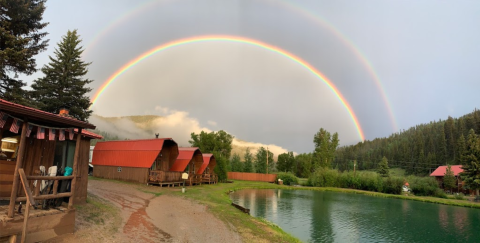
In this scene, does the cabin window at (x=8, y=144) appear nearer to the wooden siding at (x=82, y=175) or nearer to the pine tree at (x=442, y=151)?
the wooden siding at (x=82, y=175)

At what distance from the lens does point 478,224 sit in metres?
24.4

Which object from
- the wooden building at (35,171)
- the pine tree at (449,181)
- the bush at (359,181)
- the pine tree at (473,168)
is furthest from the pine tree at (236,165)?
the wooden building at (35,171)

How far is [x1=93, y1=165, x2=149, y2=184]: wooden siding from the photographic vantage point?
30.6 m

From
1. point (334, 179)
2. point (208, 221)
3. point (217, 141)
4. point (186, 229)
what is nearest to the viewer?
point (186, 229)

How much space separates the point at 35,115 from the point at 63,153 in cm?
609

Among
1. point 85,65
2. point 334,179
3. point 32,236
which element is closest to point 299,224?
point 32,236

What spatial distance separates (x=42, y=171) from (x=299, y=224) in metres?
16.0

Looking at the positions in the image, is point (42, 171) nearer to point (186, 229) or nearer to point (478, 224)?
point (186, 229)

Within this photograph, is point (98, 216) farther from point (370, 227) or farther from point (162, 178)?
point (370, 227)

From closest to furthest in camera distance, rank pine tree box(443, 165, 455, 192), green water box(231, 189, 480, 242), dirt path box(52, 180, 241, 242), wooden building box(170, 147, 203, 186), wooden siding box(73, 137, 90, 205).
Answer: dirt path box(52, 180, 241, 242), wooden siding box(73, 137, 90, 205), green water box(231, 189, 480, 242), wooden building box(170, 147, 203, 186), pine tree box(443, 165, 455, 192)

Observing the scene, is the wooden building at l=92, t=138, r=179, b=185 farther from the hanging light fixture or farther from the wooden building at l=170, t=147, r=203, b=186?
the hanging light fixture

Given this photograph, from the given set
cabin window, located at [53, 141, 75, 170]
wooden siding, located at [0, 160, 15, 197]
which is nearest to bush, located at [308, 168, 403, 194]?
cabin window, located at [53, 141, 75, 170]

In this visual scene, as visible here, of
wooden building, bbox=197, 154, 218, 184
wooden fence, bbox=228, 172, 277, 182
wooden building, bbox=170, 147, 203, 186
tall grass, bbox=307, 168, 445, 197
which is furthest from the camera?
wooden fence, bbox=228, 172, 277, 182

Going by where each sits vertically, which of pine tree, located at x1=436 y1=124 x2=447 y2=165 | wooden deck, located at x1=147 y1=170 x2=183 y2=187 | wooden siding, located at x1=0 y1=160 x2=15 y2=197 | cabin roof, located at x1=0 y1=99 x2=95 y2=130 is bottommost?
wooden deck, located at x1=147 y1=170 x2=183 y2=187
